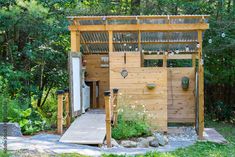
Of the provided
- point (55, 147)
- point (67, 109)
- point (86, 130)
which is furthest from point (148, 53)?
point (55, 147)

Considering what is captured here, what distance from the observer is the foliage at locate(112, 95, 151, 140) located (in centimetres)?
814

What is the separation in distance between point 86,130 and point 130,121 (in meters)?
1.09

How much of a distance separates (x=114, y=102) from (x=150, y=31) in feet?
7.33

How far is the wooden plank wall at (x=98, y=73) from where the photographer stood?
1184cm

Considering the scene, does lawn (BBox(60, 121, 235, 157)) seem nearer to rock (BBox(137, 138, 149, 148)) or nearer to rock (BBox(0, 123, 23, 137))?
rock (BBox(137, 138, 149, 148))

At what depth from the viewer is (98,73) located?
38.9 feet

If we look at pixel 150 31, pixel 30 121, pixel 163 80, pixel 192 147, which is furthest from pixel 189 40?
pixel 30 121

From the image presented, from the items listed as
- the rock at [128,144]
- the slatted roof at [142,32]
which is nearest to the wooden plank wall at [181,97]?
the slatted roof at [142,32]

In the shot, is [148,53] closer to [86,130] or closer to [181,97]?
[181,97]

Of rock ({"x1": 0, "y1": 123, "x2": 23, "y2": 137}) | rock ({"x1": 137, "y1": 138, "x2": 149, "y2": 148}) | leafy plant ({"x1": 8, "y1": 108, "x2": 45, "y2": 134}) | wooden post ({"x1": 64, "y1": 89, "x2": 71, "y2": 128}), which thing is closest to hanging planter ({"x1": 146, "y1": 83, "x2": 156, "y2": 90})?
rock ({"x1": 137, "y1": 138, "x2": 149, "y2": 148})

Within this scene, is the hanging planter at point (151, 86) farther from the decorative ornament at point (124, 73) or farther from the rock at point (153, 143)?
the rock at point (153, 143)

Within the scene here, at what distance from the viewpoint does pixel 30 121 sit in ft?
28.7

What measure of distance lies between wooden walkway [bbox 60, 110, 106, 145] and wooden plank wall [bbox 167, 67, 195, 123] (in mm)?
2187

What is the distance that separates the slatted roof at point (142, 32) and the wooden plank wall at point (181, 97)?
3.00 feet
